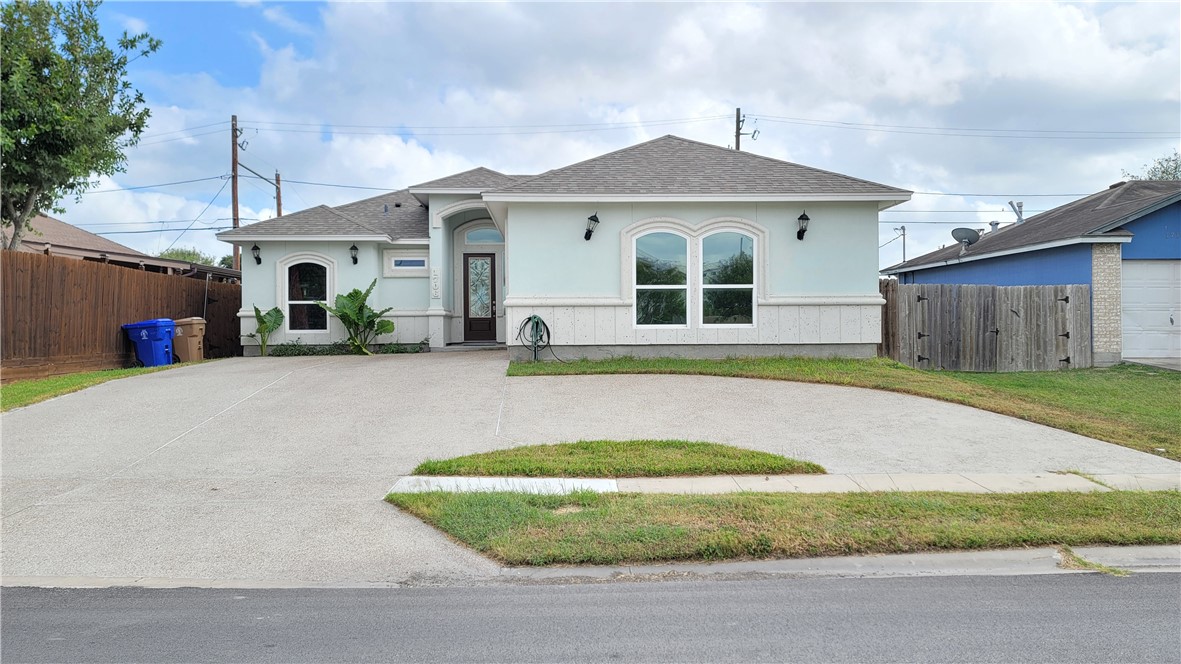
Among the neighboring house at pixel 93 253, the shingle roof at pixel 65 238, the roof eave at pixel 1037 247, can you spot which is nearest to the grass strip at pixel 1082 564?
the roof eave at pixel 1037 247

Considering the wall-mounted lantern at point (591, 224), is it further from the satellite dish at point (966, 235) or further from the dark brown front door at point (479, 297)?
the satellite dish at point (966, 235)

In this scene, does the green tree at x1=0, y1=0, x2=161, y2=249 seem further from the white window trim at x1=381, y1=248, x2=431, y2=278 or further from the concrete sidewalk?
the concrete sidewalk

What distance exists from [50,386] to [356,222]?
25.9ft

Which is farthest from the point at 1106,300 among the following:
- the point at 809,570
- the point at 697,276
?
the point at 809,570

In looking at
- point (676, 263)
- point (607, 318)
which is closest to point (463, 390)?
point (607, 318)

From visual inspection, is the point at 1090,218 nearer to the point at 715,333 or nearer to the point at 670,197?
the point at 715,333

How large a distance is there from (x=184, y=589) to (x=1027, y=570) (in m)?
5.68

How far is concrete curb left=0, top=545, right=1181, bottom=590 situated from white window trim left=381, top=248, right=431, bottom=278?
14.0 m

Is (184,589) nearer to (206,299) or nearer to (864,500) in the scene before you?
(864,500)

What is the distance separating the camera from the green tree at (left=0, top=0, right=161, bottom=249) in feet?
47.7

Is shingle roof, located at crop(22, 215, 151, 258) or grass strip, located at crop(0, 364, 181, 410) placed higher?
shingle roof, located at crop(22, 215, 151, 258)

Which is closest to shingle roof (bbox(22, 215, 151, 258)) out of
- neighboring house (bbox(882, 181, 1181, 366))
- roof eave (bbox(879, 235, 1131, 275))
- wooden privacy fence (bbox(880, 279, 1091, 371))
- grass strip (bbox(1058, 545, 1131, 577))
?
wooden privacy fence (bbox(880, 279, 1091, 371))

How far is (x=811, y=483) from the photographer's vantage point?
6781mm

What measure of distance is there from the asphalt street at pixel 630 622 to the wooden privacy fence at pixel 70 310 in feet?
35.2
